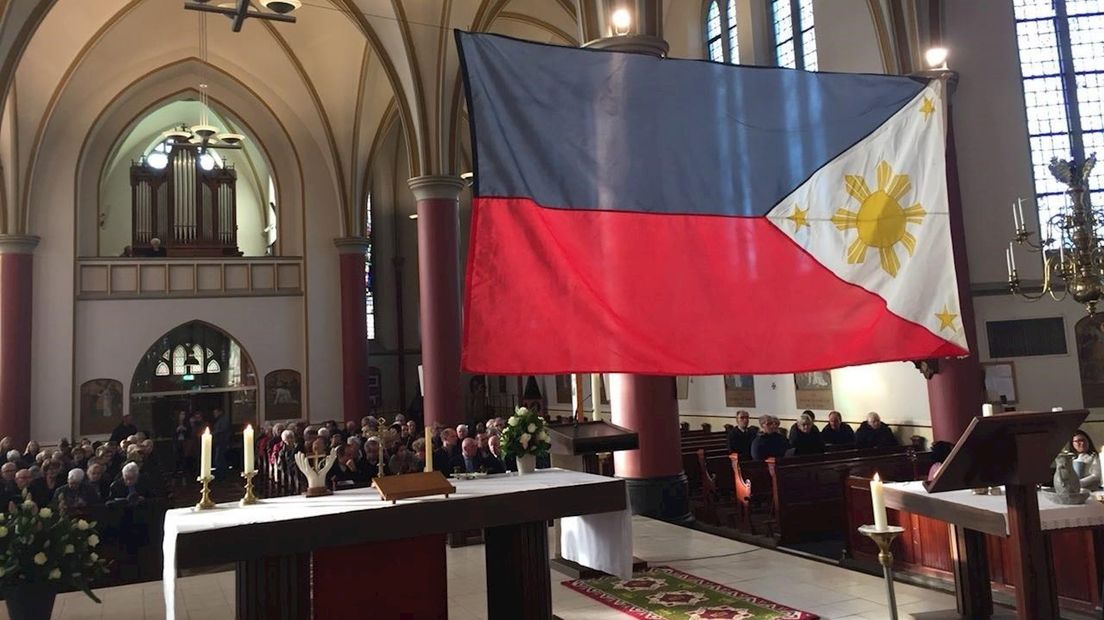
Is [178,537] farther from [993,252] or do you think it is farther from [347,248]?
[347,248]

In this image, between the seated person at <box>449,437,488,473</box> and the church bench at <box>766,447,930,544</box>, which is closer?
the church bench at <box>766,447,930,544</box>

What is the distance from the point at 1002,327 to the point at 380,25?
427 inches

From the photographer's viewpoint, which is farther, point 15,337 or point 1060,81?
point 15,337

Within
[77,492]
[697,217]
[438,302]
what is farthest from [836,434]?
[77,492]

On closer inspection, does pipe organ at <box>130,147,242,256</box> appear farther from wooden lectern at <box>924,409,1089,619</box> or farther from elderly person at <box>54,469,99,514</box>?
wooden lectern at <box>924,409,1089,619</box>

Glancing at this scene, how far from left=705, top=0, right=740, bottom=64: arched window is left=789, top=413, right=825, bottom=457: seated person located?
744 cm

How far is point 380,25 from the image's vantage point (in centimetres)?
1450

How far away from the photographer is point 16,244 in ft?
59.0

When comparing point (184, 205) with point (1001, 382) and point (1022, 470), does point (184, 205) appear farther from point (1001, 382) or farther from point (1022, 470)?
point (1022, 470)

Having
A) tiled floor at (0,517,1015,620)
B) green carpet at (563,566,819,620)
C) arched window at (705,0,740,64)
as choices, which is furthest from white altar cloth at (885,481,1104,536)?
arched window at (705,0,740,64)

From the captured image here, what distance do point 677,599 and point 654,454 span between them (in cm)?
336

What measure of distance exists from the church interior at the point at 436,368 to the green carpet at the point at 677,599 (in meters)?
0.04

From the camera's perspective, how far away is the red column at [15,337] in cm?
1759

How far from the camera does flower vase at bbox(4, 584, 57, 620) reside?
559 centimetres
